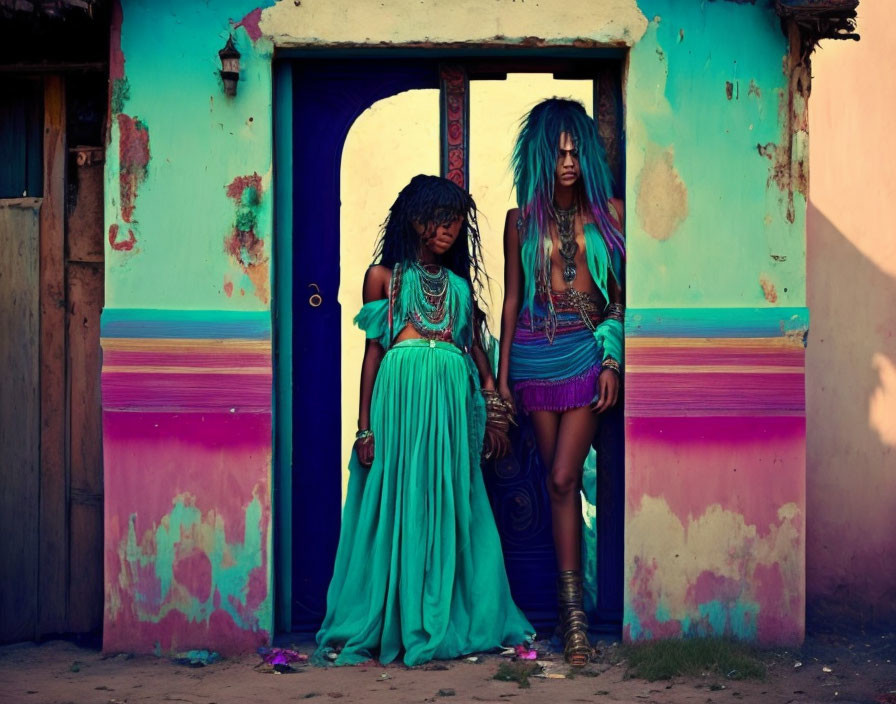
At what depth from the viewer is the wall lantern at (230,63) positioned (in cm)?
589

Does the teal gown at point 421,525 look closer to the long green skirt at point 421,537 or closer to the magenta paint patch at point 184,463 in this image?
the long green skirt at point 421,537

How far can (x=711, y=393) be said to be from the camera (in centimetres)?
600

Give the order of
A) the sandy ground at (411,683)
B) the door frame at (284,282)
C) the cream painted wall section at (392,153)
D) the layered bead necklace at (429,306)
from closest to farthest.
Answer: the sandy ground at (411,683) < the layered bead necklace at (429,306) < the door frame at (284,282) < the cream painted wall section at (392,153)

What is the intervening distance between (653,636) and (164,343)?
262cm

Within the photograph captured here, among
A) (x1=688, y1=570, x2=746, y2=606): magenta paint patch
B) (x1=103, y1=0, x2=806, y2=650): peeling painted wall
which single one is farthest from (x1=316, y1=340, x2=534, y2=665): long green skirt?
(x1=688, y1=570, x2=746, y2=606): magenta paint patch

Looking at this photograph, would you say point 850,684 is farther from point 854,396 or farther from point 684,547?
point 854,396

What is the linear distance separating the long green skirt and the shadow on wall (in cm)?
203

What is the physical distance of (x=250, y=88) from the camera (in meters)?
6.01

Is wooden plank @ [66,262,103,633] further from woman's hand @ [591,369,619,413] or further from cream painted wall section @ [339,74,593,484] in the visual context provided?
woman's hand @ [591,369,619,413]

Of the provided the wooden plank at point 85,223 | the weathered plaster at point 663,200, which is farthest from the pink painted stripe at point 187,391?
the weathered plaster at point 663,200

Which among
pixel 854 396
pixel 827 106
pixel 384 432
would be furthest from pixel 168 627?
pixel 827 106

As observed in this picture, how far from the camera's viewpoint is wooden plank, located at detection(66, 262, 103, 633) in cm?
636

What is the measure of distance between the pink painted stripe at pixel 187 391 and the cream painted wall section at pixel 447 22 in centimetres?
157

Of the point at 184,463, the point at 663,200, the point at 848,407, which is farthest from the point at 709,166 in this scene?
the point at 184,463
